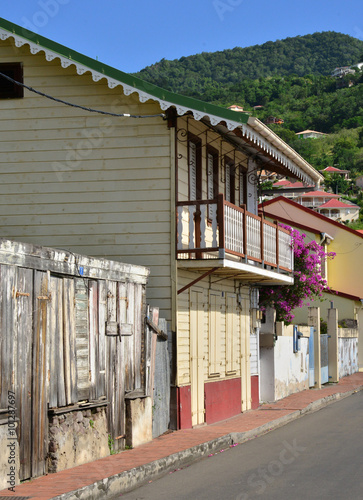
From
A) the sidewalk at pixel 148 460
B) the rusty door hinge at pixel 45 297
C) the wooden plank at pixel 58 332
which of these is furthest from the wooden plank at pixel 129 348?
the rusty door hinge at pixel 45 297

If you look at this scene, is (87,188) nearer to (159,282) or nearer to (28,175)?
(28,175)

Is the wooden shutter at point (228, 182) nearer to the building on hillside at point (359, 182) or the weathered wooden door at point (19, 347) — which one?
the weathered wooden door at point (19, 347)

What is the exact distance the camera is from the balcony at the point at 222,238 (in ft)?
45.9

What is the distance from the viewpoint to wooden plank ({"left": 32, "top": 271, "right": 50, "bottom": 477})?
9.49 meters

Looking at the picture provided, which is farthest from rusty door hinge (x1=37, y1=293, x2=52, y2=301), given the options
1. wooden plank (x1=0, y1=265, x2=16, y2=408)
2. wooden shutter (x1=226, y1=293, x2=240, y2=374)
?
wooden shutter (x1=226, y1=293, x2=240, y2=374)

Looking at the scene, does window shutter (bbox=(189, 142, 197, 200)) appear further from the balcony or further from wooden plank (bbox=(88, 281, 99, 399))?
wooden plank (bbox=(88, 281, 99, 399))

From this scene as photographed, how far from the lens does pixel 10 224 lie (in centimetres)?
1475

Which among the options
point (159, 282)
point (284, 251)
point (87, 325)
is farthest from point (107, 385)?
point (284, 251)

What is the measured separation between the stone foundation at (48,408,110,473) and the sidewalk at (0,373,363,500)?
15cm

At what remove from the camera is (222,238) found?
13.9 m

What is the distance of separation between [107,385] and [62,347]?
1.53 metres

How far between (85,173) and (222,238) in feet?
9.33

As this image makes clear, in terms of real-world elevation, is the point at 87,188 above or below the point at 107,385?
above

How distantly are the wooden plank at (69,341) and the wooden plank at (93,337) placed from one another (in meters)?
0.49
